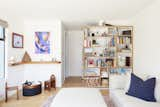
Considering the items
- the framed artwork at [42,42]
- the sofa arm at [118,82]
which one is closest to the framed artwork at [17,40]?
the framed artwork at [42,42]

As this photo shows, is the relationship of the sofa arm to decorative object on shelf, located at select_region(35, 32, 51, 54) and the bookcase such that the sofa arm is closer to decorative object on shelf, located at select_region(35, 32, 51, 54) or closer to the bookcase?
the bookcase

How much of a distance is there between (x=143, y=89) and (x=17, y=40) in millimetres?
3720

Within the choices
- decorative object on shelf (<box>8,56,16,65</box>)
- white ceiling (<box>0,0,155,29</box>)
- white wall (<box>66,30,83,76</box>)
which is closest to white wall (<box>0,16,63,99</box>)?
decorative object on shelf (<box>8,56,16,65</box>)

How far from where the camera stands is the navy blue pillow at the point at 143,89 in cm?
254

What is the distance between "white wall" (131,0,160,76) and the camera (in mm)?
3158

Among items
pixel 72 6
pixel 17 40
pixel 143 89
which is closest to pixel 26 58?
pixel 17 40

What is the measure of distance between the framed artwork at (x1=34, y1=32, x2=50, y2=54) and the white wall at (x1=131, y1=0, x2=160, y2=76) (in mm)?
2789

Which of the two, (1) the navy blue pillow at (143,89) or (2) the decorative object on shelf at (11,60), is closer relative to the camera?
(1) the navy blue pillow at (143,89)

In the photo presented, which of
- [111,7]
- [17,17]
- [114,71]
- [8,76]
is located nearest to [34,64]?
[8,76]

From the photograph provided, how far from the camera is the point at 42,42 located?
5.23 metres

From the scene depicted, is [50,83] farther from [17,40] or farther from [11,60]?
[17,40]

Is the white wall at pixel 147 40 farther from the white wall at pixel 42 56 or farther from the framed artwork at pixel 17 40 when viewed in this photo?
the framed artwork at pixel 17 40

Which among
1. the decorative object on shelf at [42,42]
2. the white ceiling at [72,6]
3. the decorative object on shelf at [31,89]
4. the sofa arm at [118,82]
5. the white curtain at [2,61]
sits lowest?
the decorative object on shelf at [31,89]

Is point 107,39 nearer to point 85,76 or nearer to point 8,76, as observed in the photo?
point 85,76
